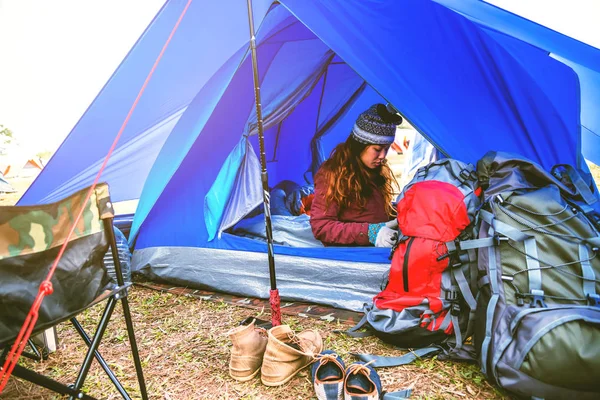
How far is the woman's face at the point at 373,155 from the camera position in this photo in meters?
2.47

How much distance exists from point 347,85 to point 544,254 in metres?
2.67

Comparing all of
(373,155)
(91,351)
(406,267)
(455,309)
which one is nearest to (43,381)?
(91,351)

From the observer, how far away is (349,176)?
8.07ft

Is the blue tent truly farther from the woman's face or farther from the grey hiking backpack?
the grey hiking backpack

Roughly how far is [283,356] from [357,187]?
3.72ft

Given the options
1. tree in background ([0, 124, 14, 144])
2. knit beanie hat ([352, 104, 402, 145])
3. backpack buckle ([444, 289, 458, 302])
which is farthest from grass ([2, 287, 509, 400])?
tree in background ([0, 124, 14, 144])

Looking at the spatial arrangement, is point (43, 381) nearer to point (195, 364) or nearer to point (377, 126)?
point (195, 364)

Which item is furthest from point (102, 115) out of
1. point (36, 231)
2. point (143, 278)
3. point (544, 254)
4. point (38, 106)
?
point (38, 106)

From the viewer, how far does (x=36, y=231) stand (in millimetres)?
1268

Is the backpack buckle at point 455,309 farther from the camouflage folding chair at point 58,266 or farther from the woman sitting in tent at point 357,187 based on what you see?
the camouflage folding chair at point 58,266

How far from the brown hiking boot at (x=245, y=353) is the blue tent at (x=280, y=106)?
702 millimetres

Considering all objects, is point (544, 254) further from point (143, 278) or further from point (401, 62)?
point (143, 278)

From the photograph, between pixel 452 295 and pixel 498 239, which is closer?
pixel 498 239

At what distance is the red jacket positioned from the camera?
7.95 feet
